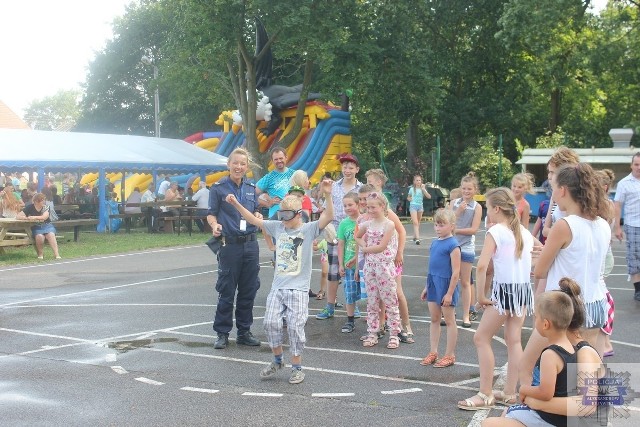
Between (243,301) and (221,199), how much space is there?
44.3 inches

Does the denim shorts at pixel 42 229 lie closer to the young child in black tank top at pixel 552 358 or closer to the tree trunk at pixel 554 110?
the young child in black tank top at pixel 552 358

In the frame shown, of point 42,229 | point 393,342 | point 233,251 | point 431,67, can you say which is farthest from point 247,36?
point 393,342

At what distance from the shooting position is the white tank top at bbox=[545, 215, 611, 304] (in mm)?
5316

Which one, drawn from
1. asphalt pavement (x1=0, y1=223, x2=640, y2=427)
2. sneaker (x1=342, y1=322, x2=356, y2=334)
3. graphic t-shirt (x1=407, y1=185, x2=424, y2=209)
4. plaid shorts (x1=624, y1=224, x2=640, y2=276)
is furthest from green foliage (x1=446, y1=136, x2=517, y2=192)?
sneaker (x1=342, y1=322, x2=356, y2=334)

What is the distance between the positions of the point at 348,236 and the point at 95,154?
60.9ft

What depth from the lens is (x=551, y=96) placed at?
Answer: 4278 cm

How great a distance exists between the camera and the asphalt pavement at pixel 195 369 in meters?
6.03

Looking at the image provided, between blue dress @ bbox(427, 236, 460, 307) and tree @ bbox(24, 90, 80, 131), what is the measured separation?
6578 inches

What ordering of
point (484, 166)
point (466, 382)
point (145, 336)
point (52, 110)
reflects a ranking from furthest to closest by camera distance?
point (52, 110), point (484, 166), point (145, 336), point (466, 382)

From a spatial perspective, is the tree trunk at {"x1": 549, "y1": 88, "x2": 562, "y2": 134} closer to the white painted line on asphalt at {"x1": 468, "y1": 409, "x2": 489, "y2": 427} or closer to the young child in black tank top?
the white painted line on asphalt at {"x1": 468, "y1": 409, "x2": 489, "y2": 427}

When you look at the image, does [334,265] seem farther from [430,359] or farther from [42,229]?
[42,229]

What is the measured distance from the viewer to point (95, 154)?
26.3 meters

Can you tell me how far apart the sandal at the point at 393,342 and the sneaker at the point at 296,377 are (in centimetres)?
163

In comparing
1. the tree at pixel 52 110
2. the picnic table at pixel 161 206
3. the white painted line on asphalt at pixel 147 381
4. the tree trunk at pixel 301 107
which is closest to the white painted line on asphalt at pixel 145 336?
the white painted line on asphalt at pixel 147 381
